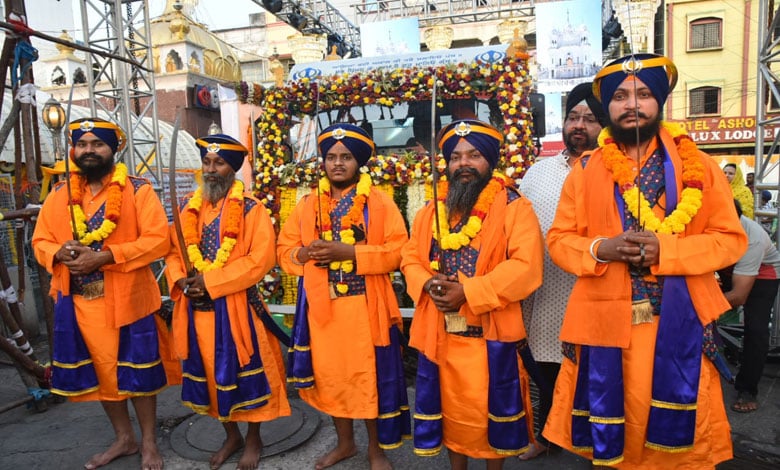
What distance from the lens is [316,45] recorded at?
60.5ft

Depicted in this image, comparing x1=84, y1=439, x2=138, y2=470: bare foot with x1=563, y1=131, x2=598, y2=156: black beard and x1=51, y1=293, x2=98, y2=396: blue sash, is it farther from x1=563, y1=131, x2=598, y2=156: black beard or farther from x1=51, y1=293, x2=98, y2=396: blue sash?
x1=563, y1=131, x2=598, y2=156: black beard

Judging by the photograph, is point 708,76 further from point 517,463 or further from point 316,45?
point 517,463

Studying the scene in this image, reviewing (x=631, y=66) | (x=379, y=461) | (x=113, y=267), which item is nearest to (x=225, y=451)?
(x=379, y=461)

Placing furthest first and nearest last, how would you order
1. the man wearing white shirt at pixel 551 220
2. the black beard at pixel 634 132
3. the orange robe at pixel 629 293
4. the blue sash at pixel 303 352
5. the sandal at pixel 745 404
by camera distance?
the sandal at pixel 745 404 → the blue sash at pixel 303 352 → the man wearing white shirt at pixel 551 220 → the black beard at pixel 634 132 → the orange robe at pixel 629 293

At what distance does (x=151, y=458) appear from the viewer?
3461 mm

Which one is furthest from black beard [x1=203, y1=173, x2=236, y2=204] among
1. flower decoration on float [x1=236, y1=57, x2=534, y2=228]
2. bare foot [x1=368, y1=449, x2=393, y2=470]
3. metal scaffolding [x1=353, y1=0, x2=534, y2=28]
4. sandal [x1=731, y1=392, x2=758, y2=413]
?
metal scaffolding [x1=353, y1=0, x2=534, y2=28]

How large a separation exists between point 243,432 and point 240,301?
1332 millimetres

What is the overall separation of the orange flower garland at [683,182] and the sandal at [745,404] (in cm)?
261

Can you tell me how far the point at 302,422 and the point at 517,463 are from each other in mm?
1576

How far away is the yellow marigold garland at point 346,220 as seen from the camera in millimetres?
3203

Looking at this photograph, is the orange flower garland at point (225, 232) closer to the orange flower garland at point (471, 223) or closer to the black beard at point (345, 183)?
the black beard at point (345, 183)

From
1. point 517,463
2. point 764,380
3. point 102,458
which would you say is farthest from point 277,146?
point 764,380

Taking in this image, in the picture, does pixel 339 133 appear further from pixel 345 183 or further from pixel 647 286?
pixel 647 286

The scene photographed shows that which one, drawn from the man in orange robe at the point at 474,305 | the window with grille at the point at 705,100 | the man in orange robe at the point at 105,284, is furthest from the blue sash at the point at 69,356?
the window with grille at the point at 705,100
